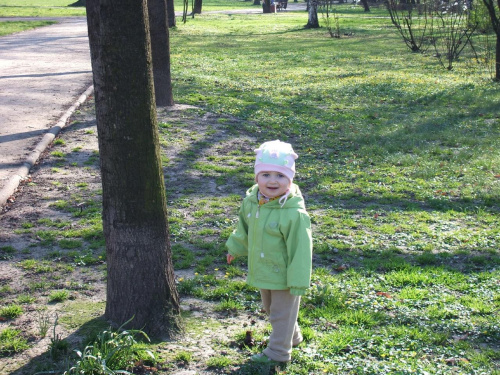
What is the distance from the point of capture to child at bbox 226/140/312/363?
3.52 m

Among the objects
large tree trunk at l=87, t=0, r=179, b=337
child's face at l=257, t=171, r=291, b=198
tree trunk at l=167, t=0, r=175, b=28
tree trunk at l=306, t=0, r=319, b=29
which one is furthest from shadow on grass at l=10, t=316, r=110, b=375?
tree trunk at l=306, t=0, r=319, b=29

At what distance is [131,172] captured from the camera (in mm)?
3711

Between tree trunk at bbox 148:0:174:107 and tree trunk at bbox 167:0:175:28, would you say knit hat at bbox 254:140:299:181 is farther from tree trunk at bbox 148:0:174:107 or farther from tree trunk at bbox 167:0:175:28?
tree trunk at bbox 167:0:175:28


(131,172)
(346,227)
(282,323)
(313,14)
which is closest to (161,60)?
(346,227)

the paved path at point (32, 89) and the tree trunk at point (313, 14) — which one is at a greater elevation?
the tree trunk at point (313, 14)

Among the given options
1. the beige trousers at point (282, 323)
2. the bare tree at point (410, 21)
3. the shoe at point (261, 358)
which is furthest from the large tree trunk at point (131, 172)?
the bare tree at point (410, 21)

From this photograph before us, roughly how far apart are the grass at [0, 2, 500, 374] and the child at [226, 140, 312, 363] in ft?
0.90

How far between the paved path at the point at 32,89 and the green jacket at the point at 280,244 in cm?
392

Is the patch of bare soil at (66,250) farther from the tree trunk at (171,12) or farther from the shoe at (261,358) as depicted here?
the tree trunk at (171,12)

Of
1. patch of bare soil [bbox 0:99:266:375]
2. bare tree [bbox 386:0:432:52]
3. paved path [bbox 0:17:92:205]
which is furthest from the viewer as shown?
bare tree [bbox 386:0:432:52]

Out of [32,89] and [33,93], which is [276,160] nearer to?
→ [33,93]

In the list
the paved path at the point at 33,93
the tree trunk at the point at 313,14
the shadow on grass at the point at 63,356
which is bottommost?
the shadow on grass at the point at 63,356

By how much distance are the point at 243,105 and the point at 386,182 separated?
5129mm

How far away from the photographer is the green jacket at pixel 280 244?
3504 millimetres
